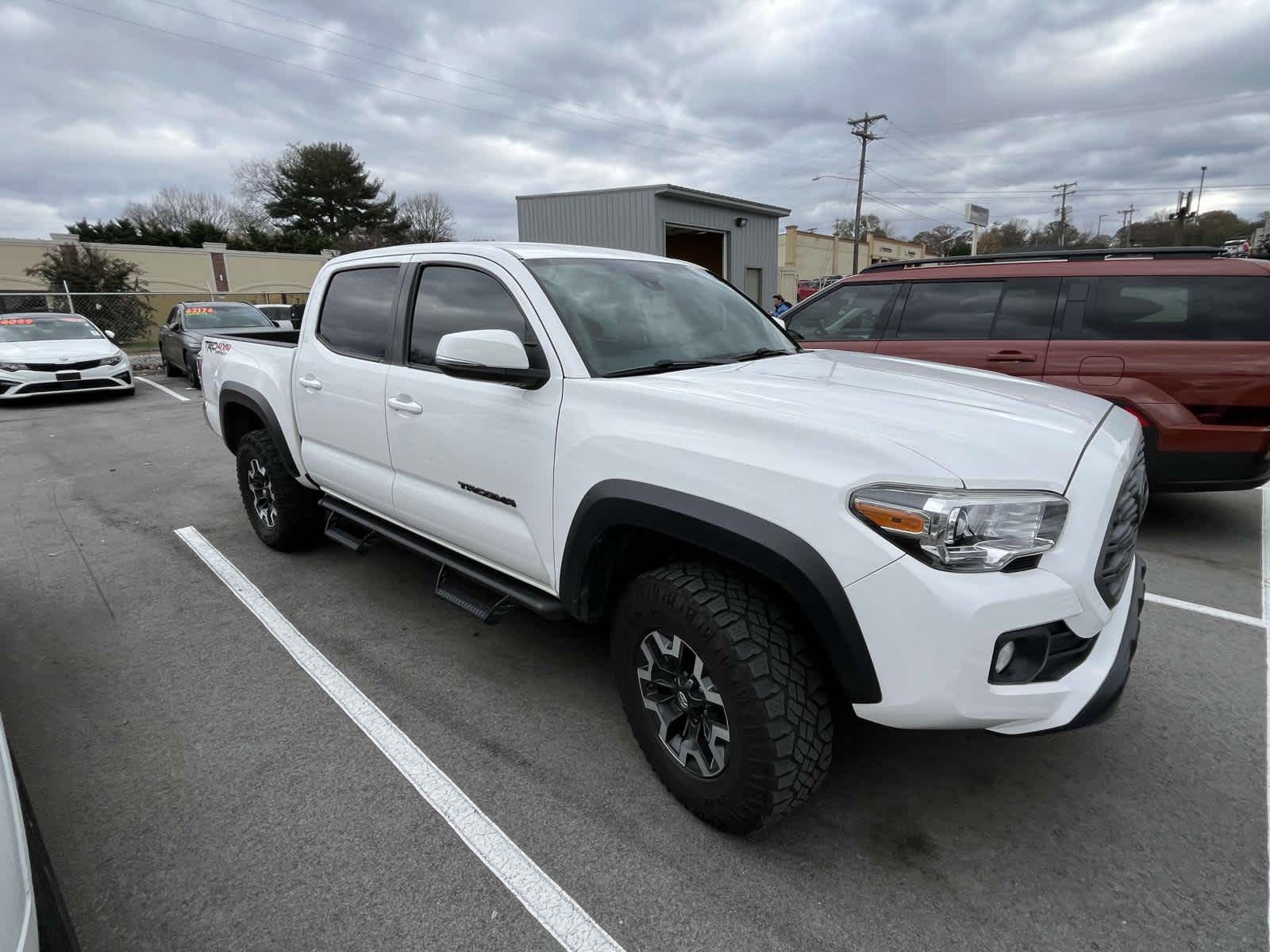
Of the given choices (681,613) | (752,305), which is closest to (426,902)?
(681,613)

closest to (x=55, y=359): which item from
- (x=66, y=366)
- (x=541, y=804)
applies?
(x=66, y=366)

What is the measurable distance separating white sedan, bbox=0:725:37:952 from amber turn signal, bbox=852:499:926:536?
1.90 meters

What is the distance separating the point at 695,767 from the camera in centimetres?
224

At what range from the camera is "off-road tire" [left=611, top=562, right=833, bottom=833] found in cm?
192

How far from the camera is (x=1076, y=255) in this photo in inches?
201

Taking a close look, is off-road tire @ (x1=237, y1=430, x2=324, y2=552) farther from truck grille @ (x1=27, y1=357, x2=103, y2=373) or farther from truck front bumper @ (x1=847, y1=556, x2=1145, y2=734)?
truck grille @ (x1=27, y1=357, x2=103, y2=373)

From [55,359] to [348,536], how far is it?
10.6m

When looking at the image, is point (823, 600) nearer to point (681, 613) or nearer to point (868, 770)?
point (681, 613)

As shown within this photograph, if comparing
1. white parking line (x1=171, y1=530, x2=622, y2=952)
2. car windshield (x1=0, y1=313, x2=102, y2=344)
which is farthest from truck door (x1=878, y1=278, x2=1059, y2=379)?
car windshield (x1=0, y1=313, x2=102, y2=344)

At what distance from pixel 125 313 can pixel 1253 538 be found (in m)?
23.7

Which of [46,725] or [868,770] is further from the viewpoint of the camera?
[46,725]

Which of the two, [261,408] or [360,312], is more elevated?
[360,312]

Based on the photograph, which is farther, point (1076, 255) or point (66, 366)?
point (66, 366)

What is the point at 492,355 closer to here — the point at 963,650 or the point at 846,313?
the point at 963,650
